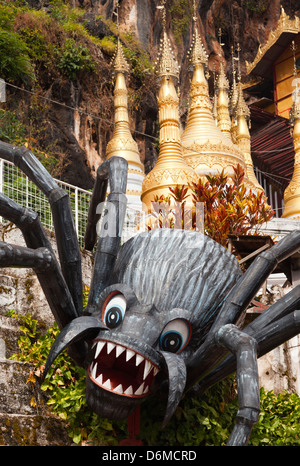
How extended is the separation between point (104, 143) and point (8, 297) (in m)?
15.5

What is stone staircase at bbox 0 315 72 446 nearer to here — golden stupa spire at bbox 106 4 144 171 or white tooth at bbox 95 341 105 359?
white tooth at bbox 95 341 105 359

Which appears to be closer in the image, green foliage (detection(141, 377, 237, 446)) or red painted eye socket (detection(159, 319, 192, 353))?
red painted eye socket (detection(159, 319, 192, 353))

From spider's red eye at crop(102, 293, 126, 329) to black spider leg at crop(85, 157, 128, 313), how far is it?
0.65 feet

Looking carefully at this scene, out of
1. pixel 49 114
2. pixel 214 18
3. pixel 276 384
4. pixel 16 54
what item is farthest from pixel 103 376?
pixel 214 18

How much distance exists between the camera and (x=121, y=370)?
5.71m

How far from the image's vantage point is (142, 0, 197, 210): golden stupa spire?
15.5 metres

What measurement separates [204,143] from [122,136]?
2.57 metres

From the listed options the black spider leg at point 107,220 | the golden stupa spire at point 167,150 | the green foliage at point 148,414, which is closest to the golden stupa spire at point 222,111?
the golden stupa spire at point 167,150

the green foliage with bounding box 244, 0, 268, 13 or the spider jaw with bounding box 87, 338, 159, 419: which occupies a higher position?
the green foliage with bounding box 244, 0, 268, 13

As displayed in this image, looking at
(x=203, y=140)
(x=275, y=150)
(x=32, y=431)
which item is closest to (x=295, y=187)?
(x=203, y=140)

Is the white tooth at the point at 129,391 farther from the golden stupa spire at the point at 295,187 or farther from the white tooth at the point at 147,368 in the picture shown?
the golden stupa spire at the point at 295,187

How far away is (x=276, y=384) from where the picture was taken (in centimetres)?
850

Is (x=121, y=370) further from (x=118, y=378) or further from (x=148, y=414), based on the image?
(x=148, y=414)

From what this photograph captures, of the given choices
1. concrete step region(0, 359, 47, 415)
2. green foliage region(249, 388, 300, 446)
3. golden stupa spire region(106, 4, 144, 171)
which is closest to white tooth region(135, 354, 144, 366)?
concrete step region(0, 359, 47, 415)
